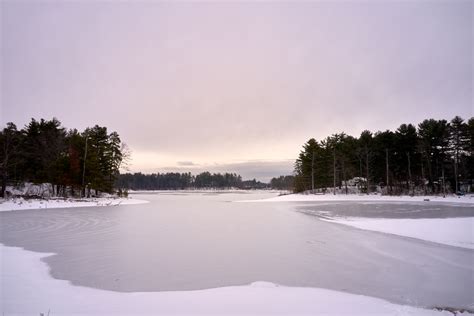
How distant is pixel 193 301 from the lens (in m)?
5.12

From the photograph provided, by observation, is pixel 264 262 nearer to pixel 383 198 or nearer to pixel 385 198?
pixel 385 198

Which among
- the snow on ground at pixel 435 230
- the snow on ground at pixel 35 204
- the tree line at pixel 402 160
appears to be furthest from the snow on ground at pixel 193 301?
the tree line at pixel 402 160

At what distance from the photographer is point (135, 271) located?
22.7ft

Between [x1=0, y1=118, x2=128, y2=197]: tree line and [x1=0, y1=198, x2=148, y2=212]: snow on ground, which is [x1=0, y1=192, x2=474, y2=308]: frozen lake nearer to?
[x1=0, y1=198, x2=148, y2=212]: snow on ground

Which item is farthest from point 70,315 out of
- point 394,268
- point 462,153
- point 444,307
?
point 462,153

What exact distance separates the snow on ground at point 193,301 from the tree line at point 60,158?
33.8 meters

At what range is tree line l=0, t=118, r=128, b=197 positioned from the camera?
37188 millimetres

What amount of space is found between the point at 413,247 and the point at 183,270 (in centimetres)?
749

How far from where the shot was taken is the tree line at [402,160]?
45031 mm

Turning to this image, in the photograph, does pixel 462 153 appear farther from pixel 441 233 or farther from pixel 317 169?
pixel 441 233

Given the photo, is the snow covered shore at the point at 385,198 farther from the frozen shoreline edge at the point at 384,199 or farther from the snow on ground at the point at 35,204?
the snow on ground at the point at 35,204

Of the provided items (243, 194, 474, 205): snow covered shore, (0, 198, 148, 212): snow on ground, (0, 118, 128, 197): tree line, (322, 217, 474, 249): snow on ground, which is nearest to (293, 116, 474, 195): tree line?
(243, 194, 474, 205): snow covered shore

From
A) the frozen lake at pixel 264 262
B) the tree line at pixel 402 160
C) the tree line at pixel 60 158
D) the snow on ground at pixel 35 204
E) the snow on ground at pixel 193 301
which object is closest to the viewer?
the snow on ground at pixel 193 301

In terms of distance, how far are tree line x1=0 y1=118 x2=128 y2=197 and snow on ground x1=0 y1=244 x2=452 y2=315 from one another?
3382cm
